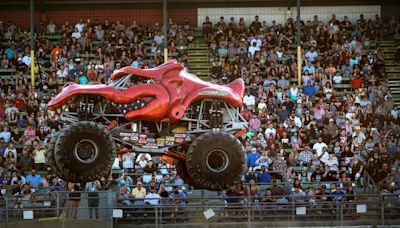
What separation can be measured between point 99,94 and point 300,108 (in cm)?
1159

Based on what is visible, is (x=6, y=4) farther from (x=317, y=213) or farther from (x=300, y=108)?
(x=317, y=213)

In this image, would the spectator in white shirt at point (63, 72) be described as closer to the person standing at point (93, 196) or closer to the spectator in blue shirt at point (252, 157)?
the person standing at point (93, 196)

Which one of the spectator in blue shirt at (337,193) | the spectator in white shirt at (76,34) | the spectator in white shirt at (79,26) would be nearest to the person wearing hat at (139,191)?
the spectator in blue shirt at (337,193)

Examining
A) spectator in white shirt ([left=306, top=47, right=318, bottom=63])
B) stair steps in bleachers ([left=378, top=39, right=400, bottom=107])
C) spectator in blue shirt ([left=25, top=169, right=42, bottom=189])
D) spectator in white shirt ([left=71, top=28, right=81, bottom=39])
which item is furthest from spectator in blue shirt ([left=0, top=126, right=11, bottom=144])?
stair steps in bleachers ([left=378, top=39, right=400, bottom=107])

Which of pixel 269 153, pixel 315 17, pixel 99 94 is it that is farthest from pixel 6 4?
pixel 99 94

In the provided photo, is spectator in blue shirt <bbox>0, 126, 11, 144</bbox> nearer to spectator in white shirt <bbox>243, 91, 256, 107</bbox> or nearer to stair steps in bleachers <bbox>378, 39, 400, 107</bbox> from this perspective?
spectator in white shirt <bbox>243, 91, 256, 107</bbox>

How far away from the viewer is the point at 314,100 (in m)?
27.6

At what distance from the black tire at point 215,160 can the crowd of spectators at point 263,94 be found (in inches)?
242

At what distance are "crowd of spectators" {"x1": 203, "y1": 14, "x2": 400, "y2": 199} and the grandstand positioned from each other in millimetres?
41

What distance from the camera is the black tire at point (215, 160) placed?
16.2 metres

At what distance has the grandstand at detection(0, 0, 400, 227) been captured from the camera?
74.2 ft

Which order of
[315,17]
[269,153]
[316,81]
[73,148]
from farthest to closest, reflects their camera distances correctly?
[315,17], [316,81], [269,153], [73,148]

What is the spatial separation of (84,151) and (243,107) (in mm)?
10738

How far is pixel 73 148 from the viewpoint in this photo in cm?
1587
